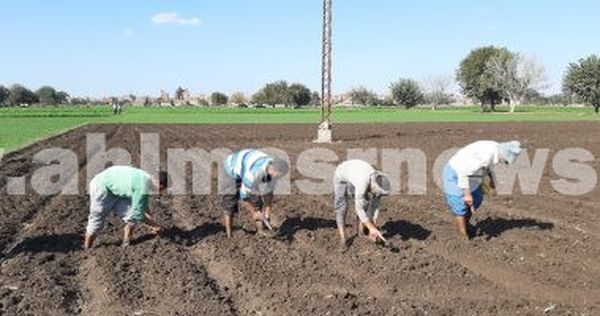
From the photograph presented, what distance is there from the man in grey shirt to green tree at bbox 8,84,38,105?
146 meters

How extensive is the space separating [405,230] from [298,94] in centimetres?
13372

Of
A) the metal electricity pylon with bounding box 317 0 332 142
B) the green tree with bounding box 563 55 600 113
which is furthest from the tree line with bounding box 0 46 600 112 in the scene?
the metal electricity pylon with bounding box 317 0 332 142

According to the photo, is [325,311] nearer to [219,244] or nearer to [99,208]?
[219,244]

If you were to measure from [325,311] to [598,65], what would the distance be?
7688 cm

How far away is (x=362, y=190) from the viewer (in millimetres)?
8523

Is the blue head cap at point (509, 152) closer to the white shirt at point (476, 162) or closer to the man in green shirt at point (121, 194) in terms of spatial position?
the white shirt at point (476, 162)

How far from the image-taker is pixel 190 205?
12.5m

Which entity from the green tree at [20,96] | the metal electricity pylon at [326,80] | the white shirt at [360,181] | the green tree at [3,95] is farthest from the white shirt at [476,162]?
the green tree at [20,96]

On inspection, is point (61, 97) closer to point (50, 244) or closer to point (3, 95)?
point (3, 95)

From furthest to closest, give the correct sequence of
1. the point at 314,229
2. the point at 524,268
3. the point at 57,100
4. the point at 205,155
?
the point at 57,100 < the point at 205,155 < the point at 314,229 < the point at 524,268

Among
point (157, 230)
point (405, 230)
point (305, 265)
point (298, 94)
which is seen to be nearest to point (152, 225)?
point (157, 230)

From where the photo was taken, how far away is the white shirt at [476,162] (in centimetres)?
923

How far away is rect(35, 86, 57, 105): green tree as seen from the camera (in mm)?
160875

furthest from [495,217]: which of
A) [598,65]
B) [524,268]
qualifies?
[598,65]
